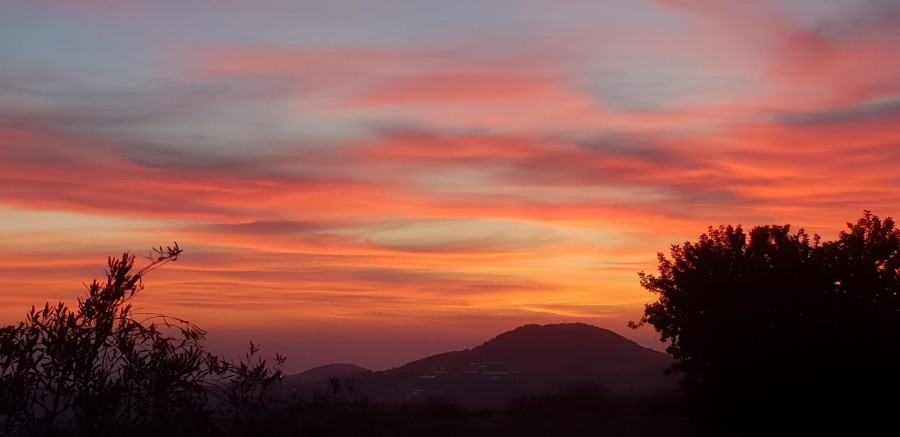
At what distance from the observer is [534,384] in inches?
3415

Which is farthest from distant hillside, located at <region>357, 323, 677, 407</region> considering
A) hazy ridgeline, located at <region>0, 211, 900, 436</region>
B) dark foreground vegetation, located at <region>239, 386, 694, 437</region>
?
hazy ridgeline, located at <region>0, 211, 900, 436</region>

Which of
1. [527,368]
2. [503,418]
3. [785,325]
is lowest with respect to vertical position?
[503,418]

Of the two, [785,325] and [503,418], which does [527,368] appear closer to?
[503,418]

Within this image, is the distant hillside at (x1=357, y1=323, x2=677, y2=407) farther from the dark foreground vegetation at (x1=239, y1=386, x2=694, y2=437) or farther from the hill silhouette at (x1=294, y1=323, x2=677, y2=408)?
the dark foreground vegetation at (x1=239, y1=386, x2=694, y2=437)

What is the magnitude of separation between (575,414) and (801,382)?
39.7ft

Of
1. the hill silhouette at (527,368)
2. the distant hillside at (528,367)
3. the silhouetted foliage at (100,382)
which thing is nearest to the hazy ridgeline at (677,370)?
the silhouetted foliage at (100,382)

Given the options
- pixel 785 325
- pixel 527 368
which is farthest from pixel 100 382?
pixel 527 368

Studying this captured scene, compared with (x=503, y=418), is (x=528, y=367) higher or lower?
higher

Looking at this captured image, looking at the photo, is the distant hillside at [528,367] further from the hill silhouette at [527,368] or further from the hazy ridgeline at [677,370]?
the hazy ridgeline at [677,370]

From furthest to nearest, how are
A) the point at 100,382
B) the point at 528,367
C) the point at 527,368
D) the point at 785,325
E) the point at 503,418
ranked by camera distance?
the point at 528,367, the point at 527,368, the point at 503,418, the point at 785,325, the point at 100,382

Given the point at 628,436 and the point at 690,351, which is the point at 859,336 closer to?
the point at 690,351

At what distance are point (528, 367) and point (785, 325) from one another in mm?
74246

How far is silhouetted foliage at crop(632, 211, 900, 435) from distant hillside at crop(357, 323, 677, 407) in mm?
29134

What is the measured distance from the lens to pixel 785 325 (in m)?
32.8
